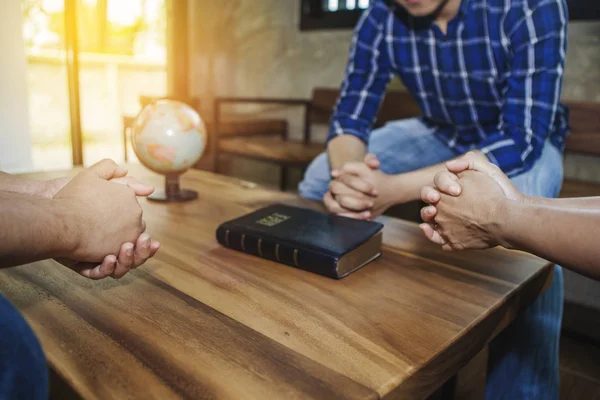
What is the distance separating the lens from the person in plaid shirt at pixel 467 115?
1.05 m

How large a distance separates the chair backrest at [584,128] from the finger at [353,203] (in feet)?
5.04

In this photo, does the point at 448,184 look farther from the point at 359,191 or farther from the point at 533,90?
the point at 533,90

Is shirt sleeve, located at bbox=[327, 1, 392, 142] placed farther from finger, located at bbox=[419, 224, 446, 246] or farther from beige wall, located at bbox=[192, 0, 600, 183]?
beige wall, located at bbox=[192, 0, 600, 183]

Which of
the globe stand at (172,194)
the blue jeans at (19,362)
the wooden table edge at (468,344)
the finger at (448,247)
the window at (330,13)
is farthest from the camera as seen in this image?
the window at (330,13)

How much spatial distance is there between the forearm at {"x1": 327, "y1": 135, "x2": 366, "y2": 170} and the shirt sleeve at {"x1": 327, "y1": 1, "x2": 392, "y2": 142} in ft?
0.24

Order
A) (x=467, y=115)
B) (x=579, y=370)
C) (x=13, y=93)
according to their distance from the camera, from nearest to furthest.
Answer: (x=579, y=370), (x=467, y=115), (x=13, y=93)

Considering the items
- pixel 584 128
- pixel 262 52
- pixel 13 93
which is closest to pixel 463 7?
pixel 584 128

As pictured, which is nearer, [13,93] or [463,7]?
[463,7]

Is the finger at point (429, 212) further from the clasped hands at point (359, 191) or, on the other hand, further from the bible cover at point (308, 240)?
the clasped hands at point (359, 191)

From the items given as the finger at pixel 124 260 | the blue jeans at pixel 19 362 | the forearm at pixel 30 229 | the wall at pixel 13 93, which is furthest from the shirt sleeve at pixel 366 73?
the wall at pixel 13 93

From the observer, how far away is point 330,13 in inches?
128

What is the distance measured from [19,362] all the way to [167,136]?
0.84 m

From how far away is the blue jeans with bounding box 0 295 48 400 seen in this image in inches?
17.2

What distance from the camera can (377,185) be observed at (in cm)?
121
